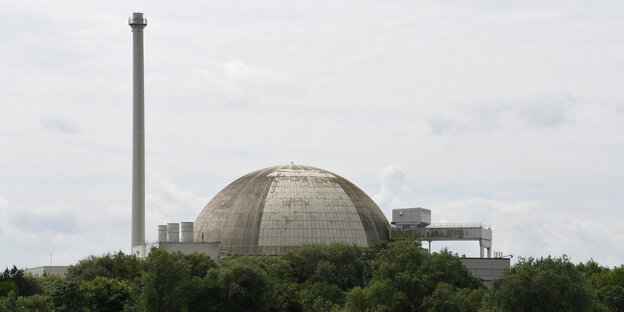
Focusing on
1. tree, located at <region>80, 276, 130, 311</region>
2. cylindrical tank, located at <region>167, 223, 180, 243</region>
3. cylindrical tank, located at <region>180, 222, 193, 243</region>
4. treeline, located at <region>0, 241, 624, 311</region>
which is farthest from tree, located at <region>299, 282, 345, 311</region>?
cylindrical tank, located at <region>167, 223, 180, 243</region>

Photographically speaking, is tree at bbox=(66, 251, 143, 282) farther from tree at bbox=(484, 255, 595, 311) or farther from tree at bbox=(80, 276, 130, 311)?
tree at bbox=(484, 255, 595, 311)

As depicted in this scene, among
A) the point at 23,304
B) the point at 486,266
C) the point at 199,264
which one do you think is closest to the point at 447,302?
the point at 23,304

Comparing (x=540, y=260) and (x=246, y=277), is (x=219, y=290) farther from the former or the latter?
(x=540, y=260)

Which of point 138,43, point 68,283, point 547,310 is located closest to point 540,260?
point 547,310

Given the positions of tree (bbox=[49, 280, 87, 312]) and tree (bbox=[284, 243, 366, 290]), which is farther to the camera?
tree (bbox=[284, 243, 366, 290])

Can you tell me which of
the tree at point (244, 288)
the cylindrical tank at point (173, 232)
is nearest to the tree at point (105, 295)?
the tree at point (244, 288)

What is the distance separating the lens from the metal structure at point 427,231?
506ft

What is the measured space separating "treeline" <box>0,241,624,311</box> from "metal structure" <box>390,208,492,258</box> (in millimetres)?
22068

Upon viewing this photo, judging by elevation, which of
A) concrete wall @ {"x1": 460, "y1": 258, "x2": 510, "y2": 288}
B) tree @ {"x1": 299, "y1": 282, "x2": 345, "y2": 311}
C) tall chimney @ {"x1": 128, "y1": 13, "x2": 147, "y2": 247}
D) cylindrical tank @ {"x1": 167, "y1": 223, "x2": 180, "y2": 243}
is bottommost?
tree @ {"x1": 299, "y1": 282, "x2": 345, "y2": 311}

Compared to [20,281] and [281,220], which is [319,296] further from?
[281,220]

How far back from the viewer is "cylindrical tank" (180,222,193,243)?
14638 centimetres

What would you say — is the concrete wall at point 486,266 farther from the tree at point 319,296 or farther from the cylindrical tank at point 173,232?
the cylindrical tank at point 173,232

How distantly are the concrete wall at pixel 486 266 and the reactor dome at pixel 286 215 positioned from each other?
1537cm

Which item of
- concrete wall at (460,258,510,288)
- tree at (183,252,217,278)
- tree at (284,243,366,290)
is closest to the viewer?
tree at (183,252,217,278)
